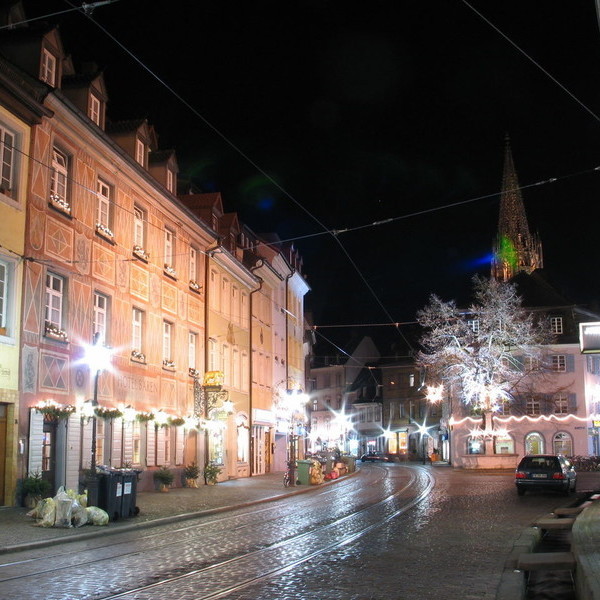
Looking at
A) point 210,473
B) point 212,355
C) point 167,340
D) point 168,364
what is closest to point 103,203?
point 167,340

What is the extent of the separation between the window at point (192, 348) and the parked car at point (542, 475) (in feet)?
43.5

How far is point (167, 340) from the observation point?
30766 mm

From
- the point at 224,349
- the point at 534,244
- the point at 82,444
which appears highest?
the point at 534,244

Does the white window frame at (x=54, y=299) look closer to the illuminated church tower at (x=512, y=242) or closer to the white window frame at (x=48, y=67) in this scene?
the white window frame at (x=48, y=67)

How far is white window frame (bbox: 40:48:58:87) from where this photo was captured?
72.4 ft

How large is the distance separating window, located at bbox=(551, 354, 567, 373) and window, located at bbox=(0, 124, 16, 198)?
50.6m

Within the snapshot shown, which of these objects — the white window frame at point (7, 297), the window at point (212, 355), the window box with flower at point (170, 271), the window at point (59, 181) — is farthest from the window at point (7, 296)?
the window at point (212, 355)

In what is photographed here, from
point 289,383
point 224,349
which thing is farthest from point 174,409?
point 289,383

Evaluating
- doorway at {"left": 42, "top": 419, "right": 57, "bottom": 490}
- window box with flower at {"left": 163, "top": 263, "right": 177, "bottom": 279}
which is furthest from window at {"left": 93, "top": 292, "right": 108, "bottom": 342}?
window box with flower at {"left": 163, "top": 263, "right": 177, "bottom": 279}

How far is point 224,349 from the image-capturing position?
1480 inches

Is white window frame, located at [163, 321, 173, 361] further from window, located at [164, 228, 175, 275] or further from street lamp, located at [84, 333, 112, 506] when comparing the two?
street lamp, located at [84, 333, 112, 506]

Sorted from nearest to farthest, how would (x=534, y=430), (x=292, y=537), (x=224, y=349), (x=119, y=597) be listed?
(x=119, y=597) < (x=292, y=537) < (x=224, y=349) < (x=534, y=430)

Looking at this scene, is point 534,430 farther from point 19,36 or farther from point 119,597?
point 119,597

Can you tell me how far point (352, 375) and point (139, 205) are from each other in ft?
269
